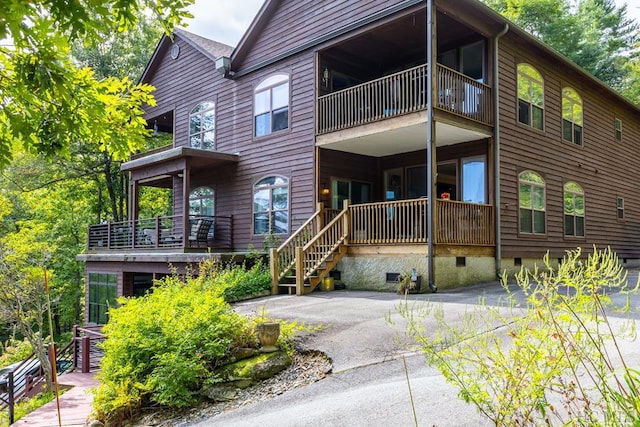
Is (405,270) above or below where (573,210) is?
below

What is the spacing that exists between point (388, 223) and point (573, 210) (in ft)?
24.8

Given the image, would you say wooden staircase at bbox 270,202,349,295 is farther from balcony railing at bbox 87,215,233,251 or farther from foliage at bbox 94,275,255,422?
foliage at bbox 94,275,255,422

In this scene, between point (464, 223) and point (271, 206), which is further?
point (271, 206)

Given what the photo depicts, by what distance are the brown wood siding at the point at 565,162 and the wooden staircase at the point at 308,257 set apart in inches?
167

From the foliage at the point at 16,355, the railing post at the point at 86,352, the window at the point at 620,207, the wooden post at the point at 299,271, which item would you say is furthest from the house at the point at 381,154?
the foliage at the point at 16,355

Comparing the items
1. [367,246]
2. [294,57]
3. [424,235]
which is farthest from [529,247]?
[294,57]

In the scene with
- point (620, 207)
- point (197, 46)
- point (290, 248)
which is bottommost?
point (290, 248)

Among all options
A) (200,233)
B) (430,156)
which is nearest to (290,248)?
(430,156)

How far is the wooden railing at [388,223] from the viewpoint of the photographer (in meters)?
11.9

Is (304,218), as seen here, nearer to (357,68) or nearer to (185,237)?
(185,237)

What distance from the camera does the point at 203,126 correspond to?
19.0 metres

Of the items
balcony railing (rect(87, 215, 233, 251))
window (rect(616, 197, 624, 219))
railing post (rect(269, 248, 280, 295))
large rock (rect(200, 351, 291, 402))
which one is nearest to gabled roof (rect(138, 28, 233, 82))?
balcony railing (rect(87, 215, 233, 251))

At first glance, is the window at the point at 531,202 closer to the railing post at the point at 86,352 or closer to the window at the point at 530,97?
the window at the point at 530,97

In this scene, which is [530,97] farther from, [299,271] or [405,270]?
[299,271]
